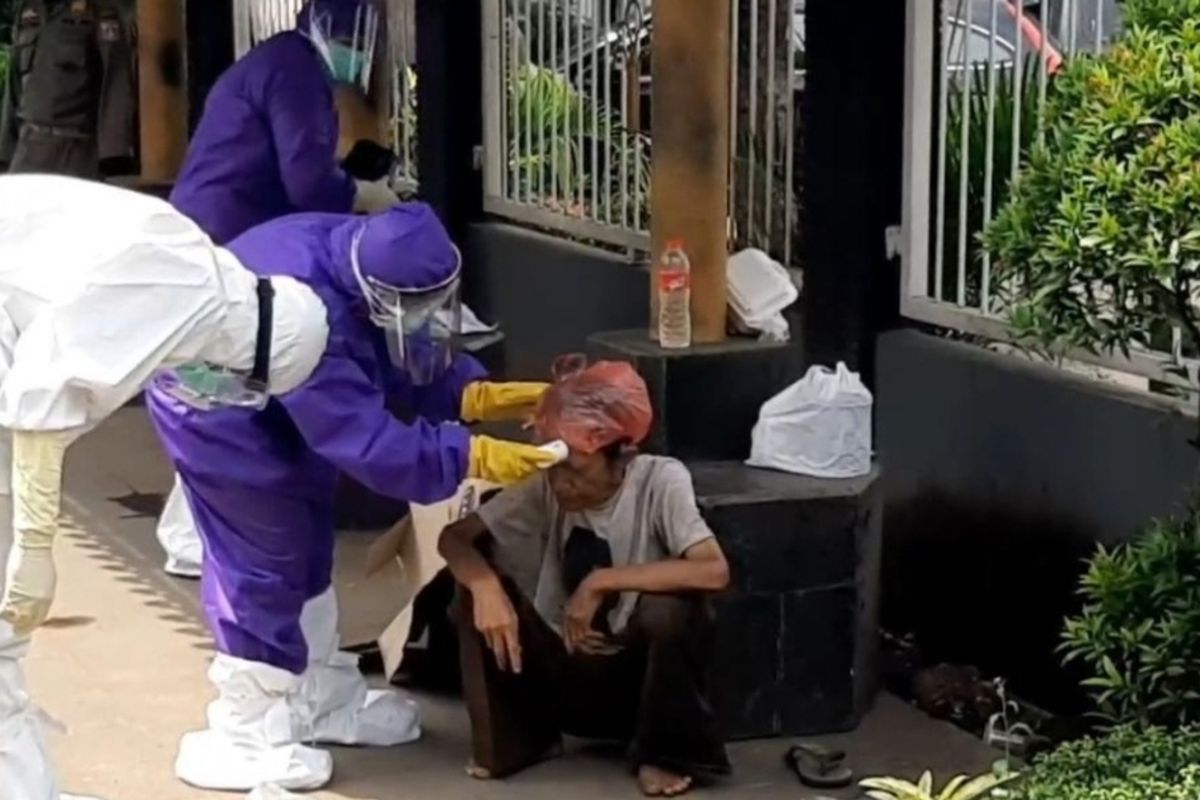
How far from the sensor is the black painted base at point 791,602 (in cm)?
541

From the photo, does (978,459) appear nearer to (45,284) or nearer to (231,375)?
(231,375)

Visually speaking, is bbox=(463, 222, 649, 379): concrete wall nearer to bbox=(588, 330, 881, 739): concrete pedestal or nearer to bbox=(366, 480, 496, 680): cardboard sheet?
bbox=(366, 480, 496, 680): cardboard sheet

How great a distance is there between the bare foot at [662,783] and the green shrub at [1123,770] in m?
1.19

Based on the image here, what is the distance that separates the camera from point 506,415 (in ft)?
17.9

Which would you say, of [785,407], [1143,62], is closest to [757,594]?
[785,407]

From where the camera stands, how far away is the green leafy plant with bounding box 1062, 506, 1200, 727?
4133 millimetres

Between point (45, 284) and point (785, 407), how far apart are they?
2139 mm

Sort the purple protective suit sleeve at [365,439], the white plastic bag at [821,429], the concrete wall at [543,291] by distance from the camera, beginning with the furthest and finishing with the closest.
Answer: the concrete wall at [543,291] → the white plastic bag at [821,429] → the purple protective suit sleeve at [365,439]

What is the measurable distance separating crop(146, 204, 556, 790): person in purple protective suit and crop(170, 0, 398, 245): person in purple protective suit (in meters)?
1.34

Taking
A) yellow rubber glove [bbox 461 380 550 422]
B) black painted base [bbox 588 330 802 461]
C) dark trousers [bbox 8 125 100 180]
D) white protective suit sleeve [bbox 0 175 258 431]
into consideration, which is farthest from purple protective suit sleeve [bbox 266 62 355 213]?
dark trousers [bbox 8 125 100 180]

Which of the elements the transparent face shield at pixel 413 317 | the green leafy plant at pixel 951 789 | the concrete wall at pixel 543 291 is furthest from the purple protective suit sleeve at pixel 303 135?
the green leafy plant at pixel 951 789

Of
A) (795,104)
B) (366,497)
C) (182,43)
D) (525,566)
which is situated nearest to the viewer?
(525,566)

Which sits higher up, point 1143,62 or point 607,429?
point 1143,62

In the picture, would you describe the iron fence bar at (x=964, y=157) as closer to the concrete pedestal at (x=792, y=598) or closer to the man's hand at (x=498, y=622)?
the concrete pedestal at (x=792, y=598)
